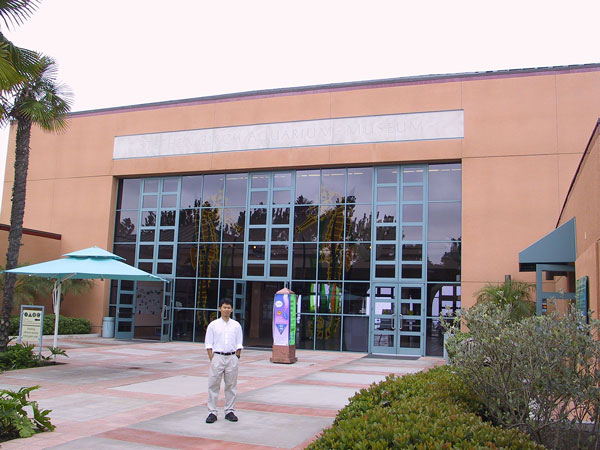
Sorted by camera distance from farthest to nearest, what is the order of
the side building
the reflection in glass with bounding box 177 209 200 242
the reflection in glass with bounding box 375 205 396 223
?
1. the reflection in glass with bounding box 177 209 200 242
2. the reflection in glass with bounding box 375 205 396 223
3. the side building

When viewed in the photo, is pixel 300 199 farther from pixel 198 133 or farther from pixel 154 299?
pixel 154 299

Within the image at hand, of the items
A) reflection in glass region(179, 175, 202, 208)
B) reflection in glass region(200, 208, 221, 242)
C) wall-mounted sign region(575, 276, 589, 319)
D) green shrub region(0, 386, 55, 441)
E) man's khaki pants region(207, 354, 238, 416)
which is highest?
reflection in glass region(179, 175, 202, 208)

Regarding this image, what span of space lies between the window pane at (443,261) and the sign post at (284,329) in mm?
5435

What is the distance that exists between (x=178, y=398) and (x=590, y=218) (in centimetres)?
742

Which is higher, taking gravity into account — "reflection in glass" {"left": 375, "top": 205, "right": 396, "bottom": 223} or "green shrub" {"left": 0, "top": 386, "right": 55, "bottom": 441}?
"reflection in glass" {"left": 375, "top": 205, "right": 396, "bottom": 223}

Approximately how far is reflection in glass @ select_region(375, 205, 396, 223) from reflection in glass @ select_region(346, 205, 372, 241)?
0.32 m

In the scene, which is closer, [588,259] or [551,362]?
[551,362]

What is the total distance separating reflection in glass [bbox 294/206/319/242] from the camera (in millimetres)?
20500

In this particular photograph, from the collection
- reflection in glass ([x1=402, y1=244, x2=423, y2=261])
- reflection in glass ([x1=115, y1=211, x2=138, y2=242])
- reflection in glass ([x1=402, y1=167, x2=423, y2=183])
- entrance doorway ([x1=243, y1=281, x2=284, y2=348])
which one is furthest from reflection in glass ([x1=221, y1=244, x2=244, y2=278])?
reflection in glass ([x1=402, y1=167, x2=423, y2=183])

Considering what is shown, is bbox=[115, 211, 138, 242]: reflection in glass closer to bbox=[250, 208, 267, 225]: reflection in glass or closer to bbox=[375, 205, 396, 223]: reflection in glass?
bbox=[250, 208, 267, 225]: reflection in glass

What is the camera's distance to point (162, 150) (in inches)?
901

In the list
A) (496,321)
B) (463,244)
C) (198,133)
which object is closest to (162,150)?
(198,133)

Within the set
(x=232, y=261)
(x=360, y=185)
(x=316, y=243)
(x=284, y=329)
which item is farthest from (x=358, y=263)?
(x=284, y=329)

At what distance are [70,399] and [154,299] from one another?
1660 centimetres
